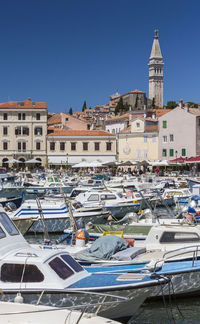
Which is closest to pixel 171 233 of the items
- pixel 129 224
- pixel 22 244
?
pixel 129 224

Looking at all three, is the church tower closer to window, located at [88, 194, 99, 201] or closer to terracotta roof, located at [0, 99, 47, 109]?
terracotta roof, located at [0, 99, 47, 109]

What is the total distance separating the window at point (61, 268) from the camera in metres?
9.95

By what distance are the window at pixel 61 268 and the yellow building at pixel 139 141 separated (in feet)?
213

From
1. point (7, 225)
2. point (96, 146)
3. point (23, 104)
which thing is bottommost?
point (7, 225)

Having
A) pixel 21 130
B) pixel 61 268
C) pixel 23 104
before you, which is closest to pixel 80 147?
pixel 21 130

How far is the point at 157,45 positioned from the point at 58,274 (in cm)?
18035

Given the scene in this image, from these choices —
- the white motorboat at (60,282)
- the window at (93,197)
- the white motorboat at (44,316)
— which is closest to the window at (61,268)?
the white motorboat at (60,282)

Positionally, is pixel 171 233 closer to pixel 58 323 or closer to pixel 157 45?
pixel 58 323

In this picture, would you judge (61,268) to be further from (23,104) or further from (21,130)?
(23,104)

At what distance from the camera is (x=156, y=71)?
603ft

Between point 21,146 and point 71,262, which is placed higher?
point 21,146

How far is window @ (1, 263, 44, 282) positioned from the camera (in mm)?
9836

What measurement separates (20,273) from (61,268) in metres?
0.87

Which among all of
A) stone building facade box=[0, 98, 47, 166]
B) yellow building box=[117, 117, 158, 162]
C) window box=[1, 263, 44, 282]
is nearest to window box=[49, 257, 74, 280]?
window box=[1, 263, 44, 282]
